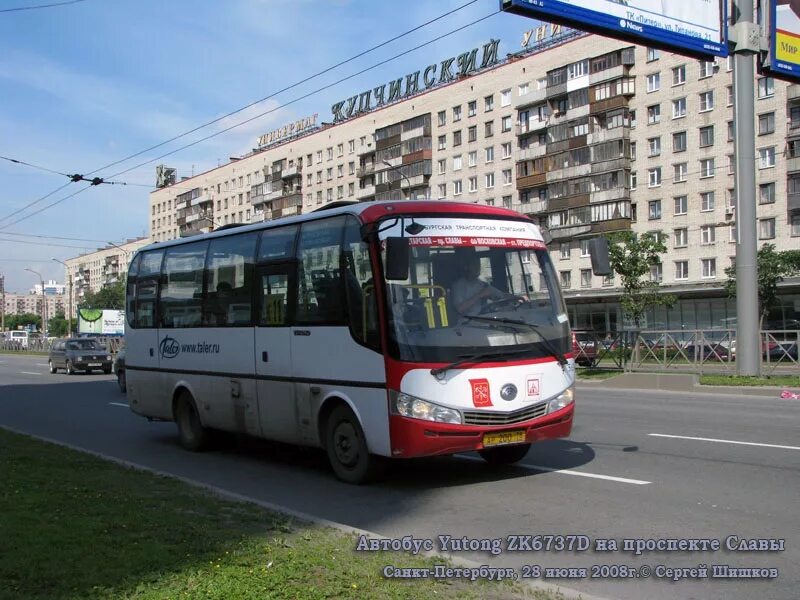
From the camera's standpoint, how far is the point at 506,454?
1001cm

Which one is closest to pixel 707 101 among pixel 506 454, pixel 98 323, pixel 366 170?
pixel 366 170

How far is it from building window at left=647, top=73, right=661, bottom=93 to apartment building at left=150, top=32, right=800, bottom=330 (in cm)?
7

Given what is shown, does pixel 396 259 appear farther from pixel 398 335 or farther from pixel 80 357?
pixel 80 357

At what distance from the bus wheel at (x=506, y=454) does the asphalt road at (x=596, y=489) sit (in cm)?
14

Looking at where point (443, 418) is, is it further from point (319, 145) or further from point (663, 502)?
point (319, 145)

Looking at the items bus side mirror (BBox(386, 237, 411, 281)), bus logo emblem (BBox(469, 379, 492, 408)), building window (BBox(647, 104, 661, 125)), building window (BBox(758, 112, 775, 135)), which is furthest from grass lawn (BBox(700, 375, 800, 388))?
building window (BBox(647, 104, 661, 125))

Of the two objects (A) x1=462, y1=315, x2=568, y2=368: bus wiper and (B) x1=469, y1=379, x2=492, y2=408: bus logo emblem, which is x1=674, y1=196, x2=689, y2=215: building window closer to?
(A) x1=462, y1=315, x2=568, y2=368: bus wiper

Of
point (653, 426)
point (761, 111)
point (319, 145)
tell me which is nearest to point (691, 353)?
point (653, 426)

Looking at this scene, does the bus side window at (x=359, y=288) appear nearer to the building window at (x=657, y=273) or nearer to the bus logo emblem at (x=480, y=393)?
the bus logo emblem at (x=480, y=393)

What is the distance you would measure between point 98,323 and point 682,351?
192 feet

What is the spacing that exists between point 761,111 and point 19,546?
5782 cm

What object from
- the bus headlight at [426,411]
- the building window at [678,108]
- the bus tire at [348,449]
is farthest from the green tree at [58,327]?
the bus headlight at [426,411]

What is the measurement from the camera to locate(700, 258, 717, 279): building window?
2335 inches

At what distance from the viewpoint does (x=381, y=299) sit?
8562 millimetres
